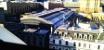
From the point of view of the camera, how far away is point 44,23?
335cm

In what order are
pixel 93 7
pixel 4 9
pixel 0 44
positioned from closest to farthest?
pixel 93 7
pixel 0 44
pixel 4 9

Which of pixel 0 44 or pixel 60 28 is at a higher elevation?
pixel 60 28

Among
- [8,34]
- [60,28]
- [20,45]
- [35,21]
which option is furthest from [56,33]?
[8,34]

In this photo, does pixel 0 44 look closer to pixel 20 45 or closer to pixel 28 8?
pixel 20 45

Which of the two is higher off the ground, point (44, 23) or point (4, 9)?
point (4, 9)

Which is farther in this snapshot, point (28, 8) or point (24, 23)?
point (28, 8)

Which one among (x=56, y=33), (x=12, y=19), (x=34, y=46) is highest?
(x=12, y=19)

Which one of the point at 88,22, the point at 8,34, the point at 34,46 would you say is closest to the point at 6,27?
the point at 8,34

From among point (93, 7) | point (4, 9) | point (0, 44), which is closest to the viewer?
point (93, 7)

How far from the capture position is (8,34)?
140 inches

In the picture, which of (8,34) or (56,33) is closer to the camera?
(56,33)

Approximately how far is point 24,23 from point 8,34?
1.24ft

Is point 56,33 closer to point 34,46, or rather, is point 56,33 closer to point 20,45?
point 34,46

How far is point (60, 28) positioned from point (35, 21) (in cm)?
45
